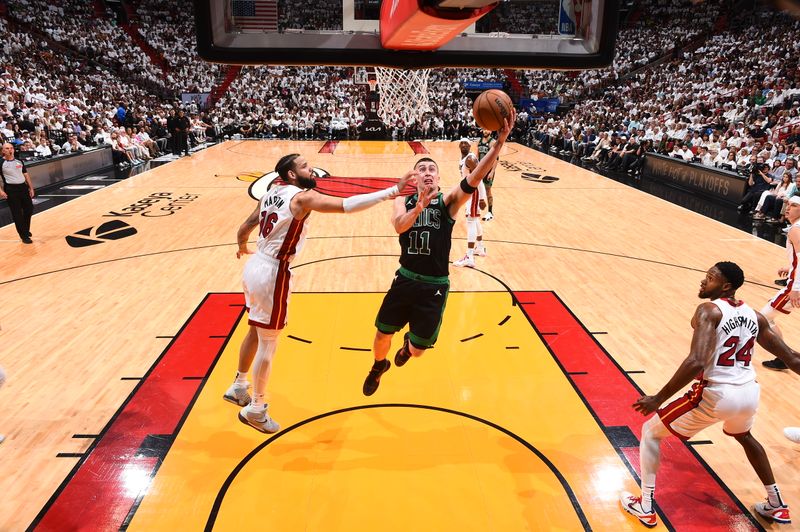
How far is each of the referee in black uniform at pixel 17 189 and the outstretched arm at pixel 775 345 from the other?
364 inches

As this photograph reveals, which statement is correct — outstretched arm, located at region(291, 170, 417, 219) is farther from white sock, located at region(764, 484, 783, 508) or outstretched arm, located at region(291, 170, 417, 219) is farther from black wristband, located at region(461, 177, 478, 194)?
white sock, located at region(764, 484, 783, 508)

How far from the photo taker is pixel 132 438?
4105 millimetres

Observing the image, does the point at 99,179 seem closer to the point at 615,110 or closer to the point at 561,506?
the point at 561,506

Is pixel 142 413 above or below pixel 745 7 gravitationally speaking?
below

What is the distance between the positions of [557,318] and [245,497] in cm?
398

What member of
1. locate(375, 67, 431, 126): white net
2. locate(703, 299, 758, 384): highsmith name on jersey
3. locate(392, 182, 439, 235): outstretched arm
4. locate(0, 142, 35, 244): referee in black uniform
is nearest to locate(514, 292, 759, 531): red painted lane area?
locate(703, 299, 758, 384): highsmith name on jersey

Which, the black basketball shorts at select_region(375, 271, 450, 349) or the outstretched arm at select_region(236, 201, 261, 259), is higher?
the outstretched arm at select_region(236, 201, 261, 259)

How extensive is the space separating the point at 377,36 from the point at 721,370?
132 inches

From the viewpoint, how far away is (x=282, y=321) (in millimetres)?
3934

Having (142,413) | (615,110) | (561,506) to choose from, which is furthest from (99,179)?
(615,110)

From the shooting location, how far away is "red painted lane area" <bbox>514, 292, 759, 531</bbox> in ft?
11.3

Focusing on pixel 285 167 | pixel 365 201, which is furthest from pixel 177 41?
pixel 365 201

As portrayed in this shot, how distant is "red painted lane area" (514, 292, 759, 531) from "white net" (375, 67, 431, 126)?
8094mm

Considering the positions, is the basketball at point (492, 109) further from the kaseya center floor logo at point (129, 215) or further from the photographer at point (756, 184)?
the photographer at point (756, 184)
